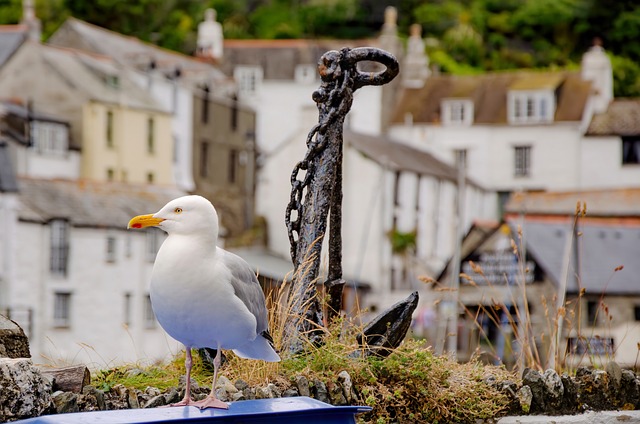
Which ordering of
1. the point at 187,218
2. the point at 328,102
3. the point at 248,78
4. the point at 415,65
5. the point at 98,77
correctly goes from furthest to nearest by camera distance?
the point at 415,65 → the point at 248,78 → the point at 98,77 → the point at 328,102 → the point at 187,218

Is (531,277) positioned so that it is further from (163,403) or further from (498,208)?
(163,403)

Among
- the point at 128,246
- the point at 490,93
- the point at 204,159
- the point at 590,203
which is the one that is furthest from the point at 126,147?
the point at 490,93

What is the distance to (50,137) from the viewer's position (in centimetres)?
5066

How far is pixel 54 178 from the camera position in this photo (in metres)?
49.7

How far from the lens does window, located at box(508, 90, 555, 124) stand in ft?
212

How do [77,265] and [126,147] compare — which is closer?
[77,265]

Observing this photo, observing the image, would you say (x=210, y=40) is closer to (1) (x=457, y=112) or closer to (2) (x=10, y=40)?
(1) (x=457, y=112)

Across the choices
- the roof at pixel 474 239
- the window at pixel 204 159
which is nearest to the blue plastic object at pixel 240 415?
the roof at pixel 474 239

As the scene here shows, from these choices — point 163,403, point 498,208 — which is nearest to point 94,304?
point 498,208

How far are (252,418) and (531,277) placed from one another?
122 feet

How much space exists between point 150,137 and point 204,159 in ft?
14.4

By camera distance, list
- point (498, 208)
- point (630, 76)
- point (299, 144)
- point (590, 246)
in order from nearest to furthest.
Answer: point (590, 246), point (299, 144), point (498, 208), point (630, 76)

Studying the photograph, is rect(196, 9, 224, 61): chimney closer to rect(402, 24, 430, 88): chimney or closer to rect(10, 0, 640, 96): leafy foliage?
rect(10, 0, 640, 96): leafy foliage

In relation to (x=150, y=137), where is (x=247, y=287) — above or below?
below
